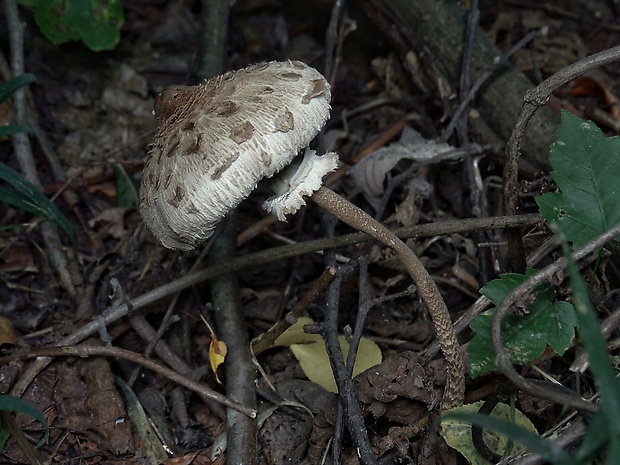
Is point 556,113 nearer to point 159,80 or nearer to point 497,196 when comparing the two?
point 497,196

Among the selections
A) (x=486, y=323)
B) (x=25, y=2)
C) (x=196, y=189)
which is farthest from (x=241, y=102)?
(x=25, y=2)

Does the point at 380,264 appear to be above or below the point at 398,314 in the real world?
above

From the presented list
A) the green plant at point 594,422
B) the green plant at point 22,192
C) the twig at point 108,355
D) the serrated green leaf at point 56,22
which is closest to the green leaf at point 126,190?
the green plant at point 22,192

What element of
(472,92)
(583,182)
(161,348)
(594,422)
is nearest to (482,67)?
(472,92)

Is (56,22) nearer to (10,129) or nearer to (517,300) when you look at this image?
(10,129)

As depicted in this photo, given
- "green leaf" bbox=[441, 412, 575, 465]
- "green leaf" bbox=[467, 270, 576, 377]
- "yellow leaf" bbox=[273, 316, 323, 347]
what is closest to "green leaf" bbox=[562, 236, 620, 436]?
"green leaf" bbox=[441, 412, 575, 465]
